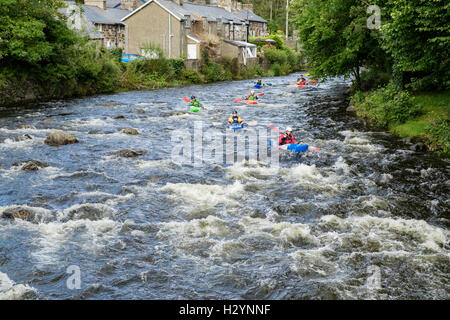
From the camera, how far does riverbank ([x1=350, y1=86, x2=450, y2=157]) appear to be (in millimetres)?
21312

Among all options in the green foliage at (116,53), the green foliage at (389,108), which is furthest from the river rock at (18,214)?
the green foliage at (116,53)

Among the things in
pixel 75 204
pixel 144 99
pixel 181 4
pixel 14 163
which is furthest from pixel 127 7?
pixel 75 204

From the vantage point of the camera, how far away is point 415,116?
25016 millimetres

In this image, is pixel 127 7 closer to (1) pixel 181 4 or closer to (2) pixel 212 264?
(1) pixel 181 4

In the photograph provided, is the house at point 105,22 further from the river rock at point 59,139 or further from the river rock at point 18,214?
the river rock at point 18,214

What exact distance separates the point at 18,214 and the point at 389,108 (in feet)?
65.8

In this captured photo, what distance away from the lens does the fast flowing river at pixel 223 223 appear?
10.5 meters

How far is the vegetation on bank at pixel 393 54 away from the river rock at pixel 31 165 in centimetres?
1653

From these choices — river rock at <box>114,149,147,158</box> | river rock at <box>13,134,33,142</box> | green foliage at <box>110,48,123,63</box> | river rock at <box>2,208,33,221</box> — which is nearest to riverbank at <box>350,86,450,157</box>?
river rock at <box>114,149,147,158</box>

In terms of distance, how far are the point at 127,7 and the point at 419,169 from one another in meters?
66.9

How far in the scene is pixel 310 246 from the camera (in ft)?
40.3

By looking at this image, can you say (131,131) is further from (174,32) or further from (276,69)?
(276,69)

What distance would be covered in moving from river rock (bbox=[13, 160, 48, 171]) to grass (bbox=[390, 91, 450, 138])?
1733 centimetres

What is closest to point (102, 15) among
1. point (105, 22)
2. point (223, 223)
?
point (105, 22)
